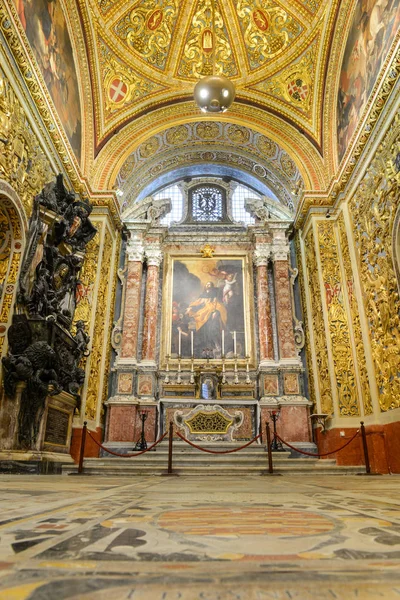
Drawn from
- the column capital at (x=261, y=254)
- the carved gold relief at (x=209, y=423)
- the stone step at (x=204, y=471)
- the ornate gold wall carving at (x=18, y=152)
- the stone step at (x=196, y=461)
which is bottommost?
the stone step at (x=204, y=471)

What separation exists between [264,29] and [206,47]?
5.19 ft

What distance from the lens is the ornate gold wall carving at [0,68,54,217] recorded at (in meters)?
5.90

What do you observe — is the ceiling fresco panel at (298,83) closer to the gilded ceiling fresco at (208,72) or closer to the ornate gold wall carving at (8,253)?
the gilded ceiling fresco at (208,72)

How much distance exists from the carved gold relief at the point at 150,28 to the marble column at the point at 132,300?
198 inches

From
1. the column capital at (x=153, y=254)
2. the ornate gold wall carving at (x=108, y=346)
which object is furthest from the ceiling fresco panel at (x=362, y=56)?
the ornate gold wall carving at (x=108, y=346)

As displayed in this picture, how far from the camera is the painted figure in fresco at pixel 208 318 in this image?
428 inches

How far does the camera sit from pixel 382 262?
721cm

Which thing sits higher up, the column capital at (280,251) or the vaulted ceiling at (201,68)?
the vaulted ceiling at (201,68)

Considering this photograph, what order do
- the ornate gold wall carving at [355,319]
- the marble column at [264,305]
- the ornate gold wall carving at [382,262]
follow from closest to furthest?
the ornate gold wall carving at [382,262] < the ornate gold wall carving at [355,319] < the marble column at [264,305]

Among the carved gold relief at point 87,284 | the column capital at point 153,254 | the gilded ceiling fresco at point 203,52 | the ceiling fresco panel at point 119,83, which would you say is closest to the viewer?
the carved gold relief at point 87,284

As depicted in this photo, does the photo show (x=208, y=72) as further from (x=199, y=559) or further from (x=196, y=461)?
(x=199, y=559)

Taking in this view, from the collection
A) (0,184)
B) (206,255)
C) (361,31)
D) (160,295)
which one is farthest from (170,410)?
(361,31)

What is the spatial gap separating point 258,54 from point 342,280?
6.60m

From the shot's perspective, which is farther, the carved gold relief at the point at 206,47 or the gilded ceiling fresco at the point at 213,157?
the gilded ceiling fresco at the point at 213,157
